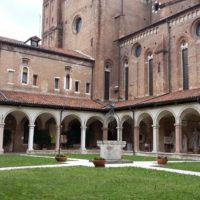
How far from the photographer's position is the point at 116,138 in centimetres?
3441

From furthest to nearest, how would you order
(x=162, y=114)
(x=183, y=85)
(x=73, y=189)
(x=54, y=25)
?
1. (x=54, y=25)
2. (x=183, y=85)
3. (x=162, y=114)
4. (x=73, y=189)

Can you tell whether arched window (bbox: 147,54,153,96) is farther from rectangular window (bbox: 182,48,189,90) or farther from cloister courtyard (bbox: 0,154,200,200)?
cloister courtyard (bbox: 0,154,200,200)

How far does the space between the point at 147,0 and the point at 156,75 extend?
13.3m

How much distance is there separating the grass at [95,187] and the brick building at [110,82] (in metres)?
13.9

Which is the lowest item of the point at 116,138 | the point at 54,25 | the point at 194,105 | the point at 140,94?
the point at 116,138

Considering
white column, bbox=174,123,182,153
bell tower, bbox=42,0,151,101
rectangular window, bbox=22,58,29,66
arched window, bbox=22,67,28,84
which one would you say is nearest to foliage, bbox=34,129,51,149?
arched window, bbox=22,67,28,84

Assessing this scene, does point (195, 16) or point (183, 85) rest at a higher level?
point (195, 16)

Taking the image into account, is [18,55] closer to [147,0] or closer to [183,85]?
[183,85]

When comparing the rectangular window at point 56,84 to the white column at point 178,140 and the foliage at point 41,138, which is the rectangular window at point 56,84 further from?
the white column at point 178,140

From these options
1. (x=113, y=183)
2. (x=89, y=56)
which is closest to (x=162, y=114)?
(x=89, y=56)

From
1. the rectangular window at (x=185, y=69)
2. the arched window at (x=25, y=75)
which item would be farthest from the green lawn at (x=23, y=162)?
the rectangular window at (x=185, y=69)

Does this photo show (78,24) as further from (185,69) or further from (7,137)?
(7,137)

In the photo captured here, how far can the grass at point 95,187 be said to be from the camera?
7957mm

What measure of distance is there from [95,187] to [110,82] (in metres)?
27.4
